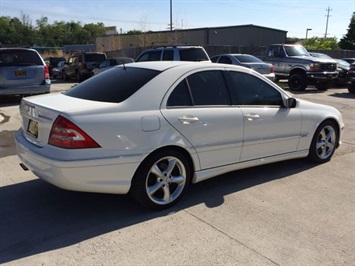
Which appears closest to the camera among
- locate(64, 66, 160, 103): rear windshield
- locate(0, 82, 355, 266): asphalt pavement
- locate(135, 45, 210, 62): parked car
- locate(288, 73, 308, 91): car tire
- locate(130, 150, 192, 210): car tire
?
locate(0, 82, 355, 266): asphalt pavement

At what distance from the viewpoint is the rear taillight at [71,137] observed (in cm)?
349

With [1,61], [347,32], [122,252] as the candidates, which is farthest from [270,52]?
[347,32]

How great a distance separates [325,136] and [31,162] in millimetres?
4303

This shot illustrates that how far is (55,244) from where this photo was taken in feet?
10.9

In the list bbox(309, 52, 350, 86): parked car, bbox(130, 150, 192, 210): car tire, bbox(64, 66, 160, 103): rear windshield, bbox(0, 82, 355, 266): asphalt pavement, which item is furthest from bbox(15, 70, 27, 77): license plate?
bbox(309, 52, 350, 86): parked car

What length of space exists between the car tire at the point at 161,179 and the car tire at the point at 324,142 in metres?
2.39

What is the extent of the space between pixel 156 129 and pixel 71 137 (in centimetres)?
84

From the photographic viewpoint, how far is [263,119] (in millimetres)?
4766

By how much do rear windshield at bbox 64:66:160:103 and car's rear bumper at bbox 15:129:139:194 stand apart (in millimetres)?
690

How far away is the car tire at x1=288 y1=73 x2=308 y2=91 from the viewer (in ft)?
56.4

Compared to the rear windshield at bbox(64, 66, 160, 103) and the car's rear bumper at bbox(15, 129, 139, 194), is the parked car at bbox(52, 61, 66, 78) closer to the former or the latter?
the rear windshield at bbox(64, 66, 160, 103)

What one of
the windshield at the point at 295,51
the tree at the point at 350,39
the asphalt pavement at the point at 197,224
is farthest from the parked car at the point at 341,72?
the tree at the point at 350,39

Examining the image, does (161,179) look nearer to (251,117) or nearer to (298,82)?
(251,117)

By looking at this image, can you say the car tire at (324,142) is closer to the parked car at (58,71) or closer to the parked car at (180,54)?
the parked car at (180,54)
